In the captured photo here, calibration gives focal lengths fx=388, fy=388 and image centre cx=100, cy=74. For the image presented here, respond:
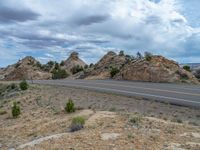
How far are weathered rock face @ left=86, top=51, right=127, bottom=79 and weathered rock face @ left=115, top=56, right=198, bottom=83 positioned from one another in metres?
5.85

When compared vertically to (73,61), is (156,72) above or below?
below

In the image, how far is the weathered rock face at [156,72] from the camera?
36.6m

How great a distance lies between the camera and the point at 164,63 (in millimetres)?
39969

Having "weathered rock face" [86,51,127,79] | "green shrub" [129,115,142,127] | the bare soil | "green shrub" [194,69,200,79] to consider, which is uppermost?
"weathered rock face" [86,51,127,79]

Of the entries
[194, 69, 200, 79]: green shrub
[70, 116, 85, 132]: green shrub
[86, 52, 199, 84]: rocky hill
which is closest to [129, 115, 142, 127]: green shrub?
[70, 116, 85, 132]: green shrub

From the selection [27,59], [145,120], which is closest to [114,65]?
[27,59]

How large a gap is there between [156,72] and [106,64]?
15.8m

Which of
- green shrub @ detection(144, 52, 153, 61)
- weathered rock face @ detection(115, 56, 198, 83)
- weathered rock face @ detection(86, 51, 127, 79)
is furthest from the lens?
weathered rock face @ detection(86, 51, 127, 79)

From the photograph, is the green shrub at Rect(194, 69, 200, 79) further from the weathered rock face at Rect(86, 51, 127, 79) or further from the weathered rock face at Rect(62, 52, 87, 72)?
the weathered rock face at Rect(62, 52, 87, 72)

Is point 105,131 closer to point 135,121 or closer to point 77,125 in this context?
point 77,125

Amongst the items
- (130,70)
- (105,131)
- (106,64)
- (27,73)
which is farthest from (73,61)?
(105,131)

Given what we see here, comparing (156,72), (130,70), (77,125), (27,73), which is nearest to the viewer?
(77,125)

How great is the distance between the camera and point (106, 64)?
5250 centimetres

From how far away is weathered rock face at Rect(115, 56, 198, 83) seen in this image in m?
36.6
